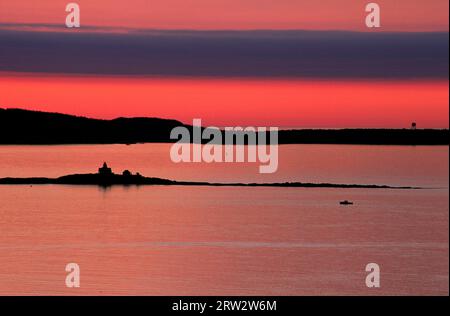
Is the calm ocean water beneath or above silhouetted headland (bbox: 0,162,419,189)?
beneath

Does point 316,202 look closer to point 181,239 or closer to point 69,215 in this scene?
point 69,215

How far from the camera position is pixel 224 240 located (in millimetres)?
56250

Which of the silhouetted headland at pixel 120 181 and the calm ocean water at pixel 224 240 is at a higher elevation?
the silhouetted headland at pixel 120 181

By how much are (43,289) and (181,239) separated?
71.3 feet

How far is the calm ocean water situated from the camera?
125 ft

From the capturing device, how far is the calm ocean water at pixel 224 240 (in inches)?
1500

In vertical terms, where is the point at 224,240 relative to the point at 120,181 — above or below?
below

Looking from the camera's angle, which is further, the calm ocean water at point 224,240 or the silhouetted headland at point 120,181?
the silhouetted headland at point 120,181

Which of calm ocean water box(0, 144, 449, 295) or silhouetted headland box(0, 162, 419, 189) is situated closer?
calm ocean water box(0, 144, 449, 295)

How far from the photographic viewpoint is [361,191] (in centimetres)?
9856

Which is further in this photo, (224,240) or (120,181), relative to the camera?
(120,181)
